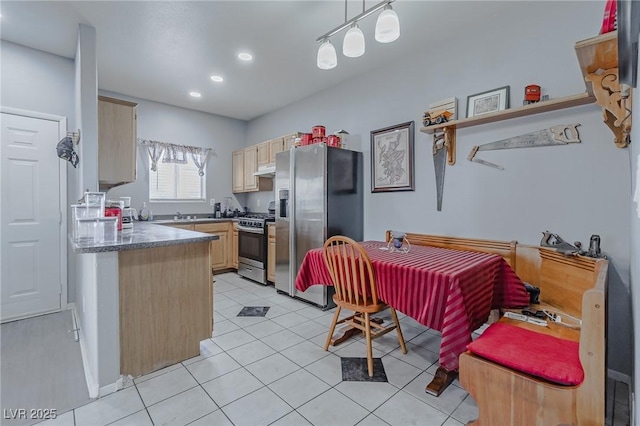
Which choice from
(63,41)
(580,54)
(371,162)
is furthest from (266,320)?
(63,41)

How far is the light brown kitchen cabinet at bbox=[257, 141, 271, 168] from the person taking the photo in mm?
4711

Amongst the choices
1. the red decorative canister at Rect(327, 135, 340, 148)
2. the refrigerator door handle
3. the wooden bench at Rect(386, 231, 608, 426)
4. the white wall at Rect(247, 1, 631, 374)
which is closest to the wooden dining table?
the wooden bench at Rect(386, 231, 608, 426)

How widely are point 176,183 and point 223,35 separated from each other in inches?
116

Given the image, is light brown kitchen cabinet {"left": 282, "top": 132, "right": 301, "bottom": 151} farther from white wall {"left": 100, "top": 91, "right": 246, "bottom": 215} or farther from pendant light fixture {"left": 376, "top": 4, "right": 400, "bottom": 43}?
pendant light fixture {"left": 376, "top": 4, "right": 400, "bottom": 43}

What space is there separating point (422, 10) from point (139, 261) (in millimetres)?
2893

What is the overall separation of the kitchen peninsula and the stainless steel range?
1938 millimetres

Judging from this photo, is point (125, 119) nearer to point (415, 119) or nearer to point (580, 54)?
point (415, 119)

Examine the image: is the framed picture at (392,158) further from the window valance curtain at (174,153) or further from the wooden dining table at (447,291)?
the window valance curtain at (174,153)

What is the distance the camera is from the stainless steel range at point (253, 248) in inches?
167

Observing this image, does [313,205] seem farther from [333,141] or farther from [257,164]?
[257,164]

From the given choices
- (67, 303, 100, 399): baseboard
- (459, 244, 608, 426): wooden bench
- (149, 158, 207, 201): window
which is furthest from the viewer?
(149, 158, 207, 201): window

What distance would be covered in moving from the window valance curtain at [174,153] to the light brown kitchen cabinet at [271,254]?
2.00 meters

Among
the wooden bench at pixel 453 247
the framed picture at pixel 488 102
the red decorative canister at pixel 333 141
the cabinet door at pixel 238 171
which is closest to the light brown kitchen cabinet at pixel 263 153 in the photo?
the cabinet door at pixel 238 171

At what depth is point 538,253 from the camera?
7.32 ft
